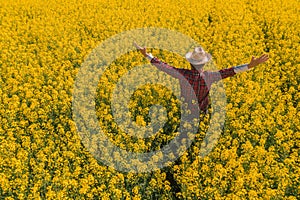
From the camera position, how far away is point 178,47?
9742mm

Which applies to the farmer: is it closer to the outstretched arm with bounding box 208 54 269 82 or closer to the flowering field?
the outstretched arm with bounding box 208 54 269 82

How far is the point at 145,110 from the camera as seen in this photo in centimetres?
706

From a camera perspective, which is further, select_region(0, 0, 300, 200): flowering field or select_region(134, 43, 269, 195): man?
select_region(134, 43, 269, 195): man

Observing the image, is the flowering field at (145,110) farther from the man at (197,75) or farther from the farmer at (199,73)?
the farmer at (199,73)

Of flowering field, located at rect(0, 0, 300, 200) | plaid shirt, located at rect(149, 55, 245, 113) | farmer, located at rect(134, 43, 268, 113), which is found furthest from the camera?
plaid shirt, located at rect(149, 55, 245, 113)

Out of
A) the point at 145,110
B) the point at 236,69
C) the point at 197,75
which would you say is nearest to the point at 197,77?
the point at 197,75

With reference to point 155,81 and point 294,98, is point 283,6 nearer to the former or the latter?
point 294,98

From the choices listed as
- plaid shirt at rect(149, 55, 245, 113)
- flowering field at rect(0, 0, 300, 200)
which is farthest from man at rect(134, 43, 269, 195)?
flowering field at rect(0, 0, 300, 200)

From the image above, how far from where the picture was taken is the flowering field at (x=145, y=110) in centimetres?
543

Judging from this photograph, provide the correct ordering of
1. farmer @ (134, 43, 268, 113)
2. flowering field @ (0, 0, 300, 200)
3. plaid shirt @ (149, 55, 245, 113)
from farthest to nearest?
plaid shirt @ (149, 55, 245, 113), farmer @ (134, 43, 268, 113), flowering field @ (0, 0, 300, 200)

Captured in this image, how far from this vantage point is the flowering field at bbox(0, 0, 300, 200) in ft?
17.8

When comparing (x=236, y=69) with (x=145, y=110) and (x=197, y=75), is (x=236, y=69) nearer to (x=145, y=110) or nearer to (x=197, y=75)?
(x=197, y=75)

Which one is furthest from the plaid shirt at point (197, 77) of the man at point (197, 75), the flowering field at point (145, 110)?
the flowering field at point (145, 110)

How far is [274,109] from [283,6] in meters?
7.25
